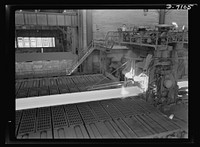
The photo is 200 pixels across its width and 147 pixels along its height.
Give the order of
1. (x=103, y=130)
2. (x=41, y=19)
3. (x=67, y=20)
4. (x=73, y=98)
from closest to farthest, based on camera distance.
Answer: (x=103, y=130)
(x=73, y=98)
(x=41, y=19)
(x=67, y=20)

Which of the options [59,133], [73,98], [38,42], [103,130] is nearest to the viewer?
[59,133]

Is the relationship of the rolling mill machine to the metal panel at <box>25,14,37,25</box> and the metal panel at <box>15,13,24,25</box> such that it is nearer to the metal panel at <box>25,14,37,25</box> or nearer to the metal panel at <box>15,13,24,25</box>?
the metal panel at <box>15,13,24,25</box>

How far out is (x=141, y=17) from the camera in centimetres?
1466

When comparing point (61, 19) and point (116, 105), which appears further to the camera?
point (61, 19)

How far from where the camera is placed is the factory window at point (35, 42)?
53.4 feet

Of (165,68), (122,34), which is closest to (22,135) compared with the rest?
(165,68)

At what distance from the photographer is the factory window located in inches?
640

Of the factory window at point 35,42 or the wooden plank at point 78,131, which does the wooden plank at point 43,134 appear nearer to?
the wooden plank at point 78,131

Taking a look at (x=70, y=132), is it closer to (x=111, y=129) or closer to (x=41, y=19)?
(x=111, y=129)

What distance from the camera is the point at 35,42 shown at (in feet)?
54.8

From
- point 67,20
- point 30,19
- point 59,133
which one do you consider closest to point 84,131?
point 59,133

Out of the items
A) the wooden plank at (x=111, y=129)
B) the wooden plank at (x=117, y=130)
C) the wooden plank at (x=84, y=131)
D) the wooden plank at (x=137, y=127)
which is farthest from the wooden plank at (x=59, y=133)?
the wooden plank at (x=137, y=127)
